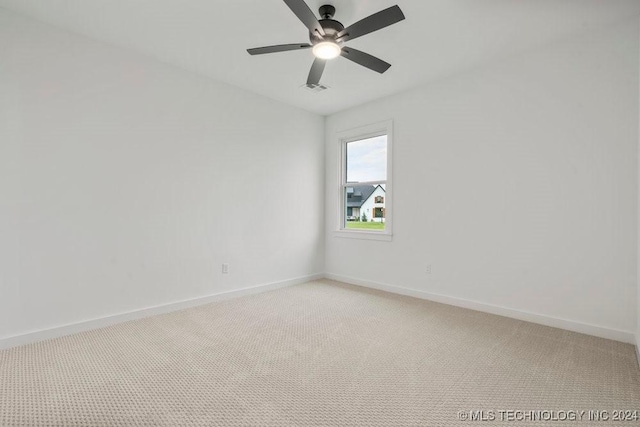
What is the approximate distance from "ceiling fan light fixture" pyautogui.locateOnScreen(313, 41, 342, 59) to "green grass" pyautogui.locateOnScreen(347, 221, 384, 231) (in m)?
2.50

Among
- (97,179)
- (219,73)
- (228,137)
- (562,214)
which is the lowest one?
(562,214)

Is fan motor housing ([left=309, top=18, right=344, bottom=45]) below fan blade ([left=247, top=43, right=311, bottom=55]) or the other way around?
the other way around

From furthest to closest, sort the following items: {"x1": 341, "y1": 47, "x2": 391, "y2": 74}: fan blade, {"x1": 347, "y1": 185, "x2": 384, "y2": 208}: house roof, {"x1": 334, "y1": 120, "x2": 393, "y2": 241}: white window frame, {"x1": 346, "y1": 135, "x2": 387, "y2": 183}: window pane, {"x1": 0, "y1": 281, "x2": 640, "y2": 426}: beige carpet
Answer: {"x1": 347, "y1": 185, "x2": 384, "y2": 208}: house roof
{"x1": 346, "y1": 135, "x2": 387, "y2": 183}: window pane
{"x1": 334, "y1": 120, "x2": 393, "y2": 241}: white window frame
{"x1": 341, "y1": 47, "x2": 391, "y2": 74}: fan blade
{"x1": 0, "y1": 281, "x2": 640, "y2": 426}: beige carpet

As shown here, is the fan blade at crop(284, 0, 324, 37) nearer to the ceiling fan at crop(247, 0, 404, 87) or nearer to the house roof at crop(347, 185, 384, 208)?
the ceiling fan at crop(247, 0, 404, 87)

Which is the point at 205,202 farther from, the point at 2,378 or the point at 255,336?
the point at 2,378

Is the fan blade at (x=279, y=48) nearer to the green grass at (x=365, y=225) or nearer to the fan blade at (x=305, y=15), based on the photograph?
the fan blade at (x=305, y=15)

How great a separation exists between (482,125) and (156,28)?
127 inches

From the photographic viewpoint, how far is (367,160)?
184 inches

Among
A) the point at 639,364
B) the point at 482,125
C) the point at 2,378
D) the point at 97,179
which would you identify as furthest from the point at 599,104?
the point at 2,378

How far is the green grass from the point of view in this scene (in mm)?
4521

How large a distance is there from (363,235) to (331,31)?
2.77m

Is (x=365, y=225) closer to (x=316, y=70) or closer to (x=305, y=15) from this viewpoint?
(x=316, y=70)

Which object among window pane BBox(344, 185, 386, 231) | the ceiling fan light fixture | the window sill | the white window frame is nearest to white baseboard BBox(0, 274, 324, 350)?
the window sill

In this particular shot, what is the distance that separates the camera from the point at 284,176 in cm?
456
